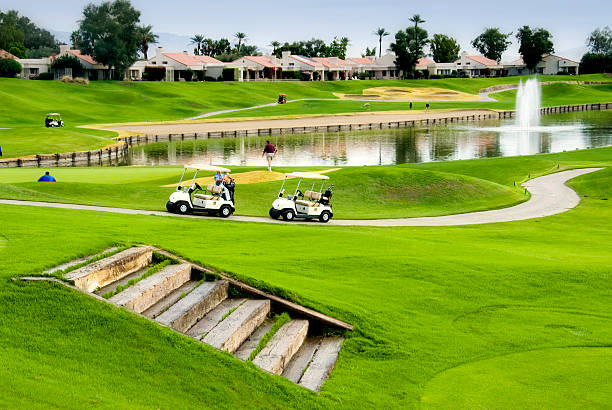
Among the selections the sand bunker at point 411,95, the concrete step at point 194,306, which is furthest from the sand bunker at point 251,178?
the sand bunker at point 411,95

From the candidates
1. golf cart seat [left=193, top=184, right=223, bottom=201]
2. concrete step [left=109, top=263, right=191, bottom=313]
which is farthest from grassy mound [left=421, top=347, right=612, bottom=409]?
golf cart seat [left=193, top=184, right=223, bottom=201]

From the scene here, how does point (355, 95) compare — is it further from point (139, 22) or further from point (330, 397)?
point (330, 397)

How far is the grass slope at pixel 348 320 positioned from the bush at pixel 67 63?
13979 cm

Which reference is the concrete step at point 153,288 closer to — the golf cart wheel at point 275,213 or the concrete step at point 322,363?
the concrete step at point 322,363

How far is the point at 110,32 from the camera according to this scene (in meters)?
146

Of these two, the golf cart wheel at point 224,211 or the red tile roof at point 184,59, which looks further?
the red tile roof at point 184,59

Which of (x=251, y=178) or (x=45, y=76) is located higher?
(x=45, y=76)

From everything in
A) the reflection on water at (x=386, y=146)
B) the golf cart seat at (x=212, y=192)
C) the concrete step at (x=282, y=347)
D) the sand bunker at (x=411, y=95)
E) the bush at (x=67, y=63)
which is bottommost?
the concrete step at (x=282, y=347)

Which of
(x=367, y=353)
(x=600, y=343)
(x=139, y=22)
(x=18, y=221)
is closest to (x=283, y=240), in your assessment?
(x=18, y=221)

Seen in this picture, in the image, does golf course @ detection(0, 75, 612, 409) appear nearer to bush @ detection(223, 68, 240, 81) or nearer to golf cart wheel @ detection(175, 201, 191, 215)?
golf cart wheel @ detection(175, 201, 191, 215)

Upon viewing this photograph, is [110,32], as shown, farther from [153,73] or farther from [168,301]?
[168,301]

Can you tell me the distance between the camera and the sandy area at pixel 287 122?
10762cm

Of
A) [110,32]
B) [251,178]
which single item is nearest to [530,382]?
[251,178]

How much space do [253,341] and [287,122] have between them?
364 feet
